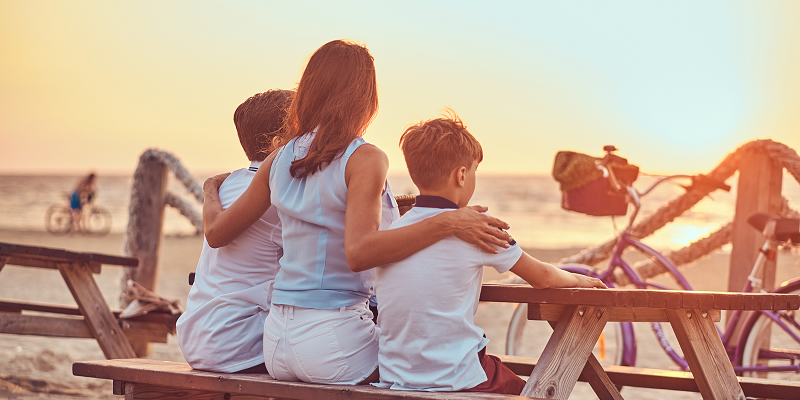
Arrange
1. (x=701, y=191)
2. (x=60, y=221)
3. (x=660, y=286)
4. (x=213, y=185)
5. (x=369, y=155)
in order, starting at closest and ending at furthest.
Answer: (x=369, y=155), (x=213, y=185), (x=660, y=286), (x=701, y=191), (x=60, y=221)

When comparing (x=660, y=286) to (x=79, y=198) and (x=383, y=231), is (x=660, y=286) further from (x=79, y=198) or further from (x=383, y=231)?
(x=79, y=198)

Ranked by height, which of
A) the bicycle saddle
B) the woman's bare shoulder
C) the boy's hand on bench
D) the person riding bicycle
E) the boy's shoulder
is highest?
the woman's bare shoulder

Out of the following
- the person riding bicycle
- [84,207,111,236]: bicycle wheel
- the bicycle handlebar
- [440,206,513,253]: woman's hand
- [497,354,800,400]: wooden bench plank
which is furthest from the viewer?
[84,207,111,236]: bicycle wheel

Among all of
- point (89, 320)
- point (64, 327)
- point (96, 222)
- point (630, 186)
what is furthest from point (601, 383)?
point (96, 222)

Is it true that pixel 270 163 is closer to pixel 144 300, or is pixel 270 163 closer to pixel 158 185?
pixel 144 300

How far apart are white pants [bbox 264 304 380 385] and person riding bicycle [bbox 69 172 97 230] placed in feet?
74.6

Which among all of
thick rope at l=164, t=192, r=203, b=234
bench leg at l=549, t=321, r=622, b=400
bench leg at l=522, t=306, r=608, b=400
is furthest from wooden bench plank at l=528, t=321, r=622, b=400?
thick rope at l=164, t=192, r=203, b=234

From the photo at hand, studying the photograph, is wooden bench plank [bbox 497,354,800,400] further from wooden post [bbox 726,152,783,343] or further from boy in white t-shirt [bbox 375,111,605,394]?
wooden post [bbox 726,152,783,343]

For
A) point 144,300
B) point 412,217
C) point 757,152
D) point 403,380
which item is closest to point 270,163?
point 412,217

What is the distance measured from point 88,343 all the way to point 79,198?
18.3 m

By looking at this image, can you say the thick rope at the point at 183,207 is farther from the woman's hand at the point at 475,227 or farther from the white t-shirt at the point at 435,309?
the woman's hand at the point at 475,227

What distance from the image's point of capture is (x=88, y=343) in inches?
244

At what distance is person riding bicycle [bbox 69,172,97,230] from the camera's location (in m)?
22.7

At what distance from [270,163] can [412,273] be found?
1.95 ft
